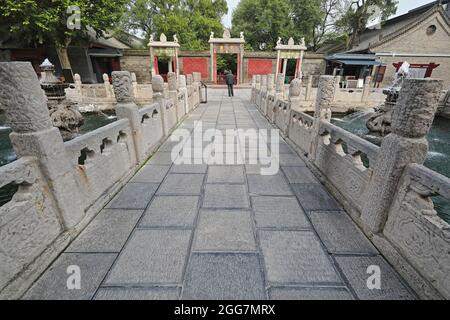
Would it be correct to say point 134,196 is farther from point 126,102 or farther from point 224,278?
point 224,278

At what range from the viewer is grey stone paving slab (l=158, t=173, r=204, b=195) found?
3.36 m

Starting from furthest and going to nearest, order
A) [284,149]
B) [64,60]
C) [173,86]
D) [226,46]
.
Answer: [226,46] → [64,60] → [173,86] → [284,149]

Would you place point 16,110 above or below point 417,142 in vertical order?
above

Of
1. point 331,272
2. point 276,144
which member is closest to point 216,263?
point 331,272

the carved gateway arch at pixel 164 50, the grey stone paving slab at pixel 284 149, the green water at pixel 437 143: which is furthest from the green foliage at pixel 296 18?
the grey stone paving slab at pixel 284 149

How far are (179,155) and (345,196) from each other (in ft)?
10.6

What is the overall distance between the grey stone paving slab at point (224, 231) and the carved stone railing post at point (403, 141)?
133 centimetres

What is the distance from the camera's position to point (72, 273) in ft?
6.40

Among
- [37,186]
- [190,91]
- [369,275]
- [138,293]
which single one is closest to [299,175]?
[369,275]

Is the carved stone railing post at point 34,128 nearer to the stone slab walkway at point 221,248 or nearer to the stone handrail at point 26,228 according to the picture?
the stone handrail at point 26,228

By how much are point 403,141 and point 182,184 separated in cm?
285

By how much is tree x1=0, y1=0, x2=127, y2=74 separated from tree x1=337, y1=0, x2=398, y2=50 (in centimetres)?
2332

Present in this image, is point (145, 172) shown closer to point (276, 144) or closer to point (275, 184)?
point (275, 184)

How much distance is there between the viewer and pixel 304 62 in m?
22.8
